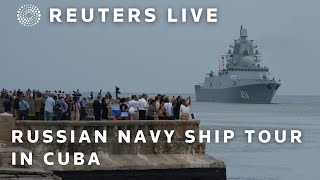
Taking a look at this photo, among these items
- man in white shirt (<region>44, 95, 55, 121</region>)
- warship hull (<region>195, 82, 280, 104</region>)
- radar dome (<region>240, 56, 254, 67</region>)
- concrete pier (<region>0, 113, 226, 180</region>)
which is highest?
radar dome (<region>240, 56, 254, 67</region>)

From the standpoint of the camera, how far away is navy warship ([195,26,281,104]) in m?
180

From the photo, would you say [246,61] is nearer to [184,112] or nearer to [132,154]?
[184,112]

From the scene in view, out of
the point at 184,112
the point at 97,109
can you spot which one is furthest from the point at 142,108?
the point at 97,109

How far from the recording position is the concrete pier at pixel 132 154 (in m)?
25.7

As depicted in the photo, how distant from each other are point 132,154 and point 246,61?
16368 cm

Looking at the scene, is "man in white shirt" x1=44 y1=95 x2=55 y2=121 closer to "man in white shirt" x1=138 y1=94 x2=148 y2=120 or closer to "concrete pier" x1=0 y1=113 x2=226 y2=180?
"concrete pier" x1=0 y1=113 x2=226 y2=180

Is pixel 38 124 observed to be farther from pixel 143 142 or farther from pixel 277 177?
pixel 277 177

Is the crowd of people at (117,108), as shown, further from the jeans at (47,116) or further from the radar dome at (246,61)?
the radar dome at (246,61)

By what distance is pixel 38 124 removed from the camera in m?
26.0

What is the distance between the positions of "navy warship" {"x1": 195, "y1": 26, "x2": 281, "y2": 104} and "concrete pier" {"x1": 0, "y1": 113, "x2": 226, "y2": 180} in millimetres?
150890

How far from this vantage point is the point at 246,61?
189000 millimetres

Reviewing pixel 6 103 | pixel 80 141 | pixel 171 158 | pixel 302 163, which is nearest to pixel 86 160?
pixel 80 141

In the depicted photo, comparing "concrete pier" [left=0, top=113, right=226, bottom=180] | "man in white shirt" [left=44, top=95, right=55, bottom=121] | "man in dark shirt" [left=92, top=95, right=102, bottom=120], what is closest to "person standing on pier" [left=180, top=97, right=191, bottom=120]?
"concrete pier" [left=0, top=113, right=226, bottom=180]

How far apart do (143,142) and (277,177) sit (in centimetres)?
1400
